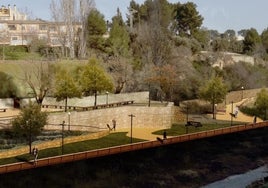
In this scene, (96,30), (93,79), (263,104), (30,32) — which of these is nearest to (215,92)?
(263,104)

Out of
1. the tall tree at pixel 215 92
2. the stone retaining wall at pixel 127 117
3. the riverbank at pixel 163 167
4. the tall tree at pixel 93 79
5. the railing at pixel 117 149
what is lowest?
the riverbank at pixel 163 167

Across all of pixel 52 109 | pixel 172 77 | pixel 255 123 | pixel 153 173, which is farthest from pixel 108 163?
pixel 172 77

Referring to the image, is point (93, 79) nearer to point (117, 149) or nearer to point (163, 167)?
point (117, 149)

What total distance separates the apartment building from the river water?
1376 inches

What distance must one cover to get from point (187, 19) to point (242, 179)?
53130 millimetres

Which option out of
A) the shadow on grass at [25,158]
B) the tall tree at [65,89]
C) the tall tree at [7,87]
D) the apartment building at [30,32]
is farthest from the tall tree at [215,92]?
the shadow on grass at [25,158]

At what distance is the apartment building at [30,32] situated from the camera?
61019mm

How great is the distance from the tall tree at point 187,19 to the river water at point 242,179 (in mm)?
50223

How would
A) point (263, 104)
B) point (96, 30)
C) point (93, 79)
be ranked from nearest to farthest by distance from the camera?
point (93, 79)
point (263, 104)
point (96, 30)

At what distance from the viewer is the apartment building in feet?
200

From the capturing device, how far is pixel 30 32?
6656 cm

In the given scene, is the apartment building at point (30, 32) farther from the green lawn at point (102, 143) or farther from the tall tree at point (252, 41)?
the tall tree at point (252, 41)

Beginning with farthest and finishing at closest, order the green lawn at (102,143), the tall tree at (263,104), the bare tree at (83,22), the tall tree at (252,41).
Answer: the tall tree at (252,41) < the bare tree at (83,22) < the tall tree at (263,104) < the green lawn at (102,143)

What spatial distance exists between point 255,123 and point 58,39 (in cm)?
2983
